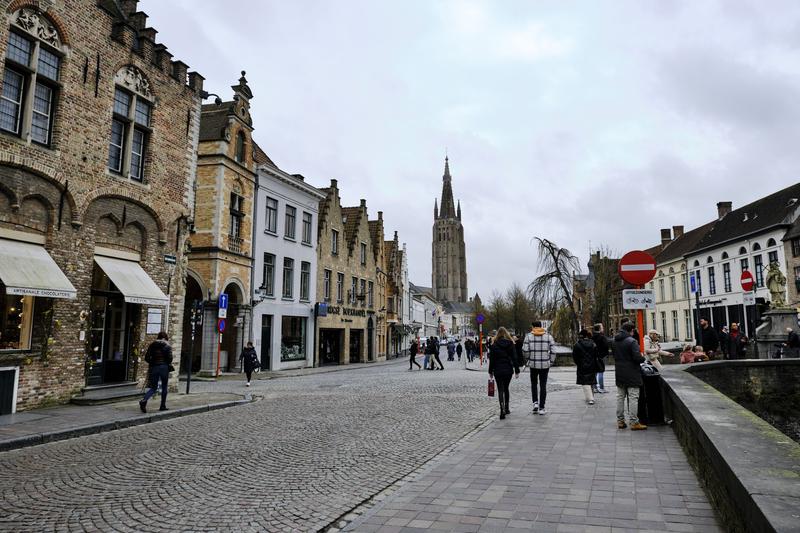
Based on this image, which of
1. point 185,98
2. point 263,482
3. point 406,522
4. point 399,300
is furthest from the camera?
point 399,300

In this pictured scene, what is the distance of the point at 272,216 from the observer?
29.9m

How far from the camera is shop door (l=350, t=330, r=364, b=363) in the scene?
133 ft

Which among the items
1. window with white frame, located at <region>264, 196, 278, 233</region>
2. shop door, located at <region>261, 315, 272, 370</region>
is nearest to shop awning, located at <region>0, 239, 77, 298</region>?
shop door, located at <region>261, 315, 272, 370</region>

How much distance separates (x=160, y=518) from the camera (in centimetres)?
504

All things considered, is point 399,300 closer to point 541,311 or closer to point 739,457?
point 541,311

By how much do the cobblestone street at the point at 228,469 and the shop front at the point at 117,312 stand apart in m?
4.23

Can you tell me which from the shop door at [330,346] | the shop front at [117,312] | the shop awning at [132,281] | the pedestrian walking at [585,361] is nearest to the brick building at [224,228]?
the shop front at [117,312]

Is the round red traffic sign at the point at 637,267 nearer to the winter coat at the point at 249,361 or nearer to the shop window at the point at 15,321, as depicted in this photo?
the shop window at the point at 15,321

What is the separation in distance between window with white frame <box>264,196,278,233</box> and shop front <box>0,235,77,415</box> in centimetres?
1710

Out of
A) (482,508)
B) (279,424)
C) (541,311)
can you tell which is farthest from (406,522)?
(541,311)

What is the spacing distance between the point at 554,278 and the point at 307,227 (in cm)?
1528

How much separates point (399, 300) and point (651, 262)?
155 ft

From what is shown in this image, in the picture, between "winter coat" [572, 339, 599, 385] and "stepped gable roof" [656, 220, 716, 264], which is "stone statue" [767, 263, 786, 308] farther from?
"stepped gable roof" [656, 220, 716, 264]

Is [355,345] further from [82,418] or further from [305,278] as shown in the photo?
[82,418]
